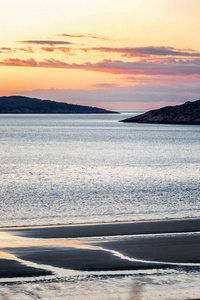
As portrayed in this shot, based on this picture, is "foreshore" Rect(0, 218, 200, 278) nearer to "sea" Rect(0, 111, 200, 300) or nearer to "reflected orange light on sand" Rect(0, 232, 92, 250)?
"reflected orange light on sand" Rect(0, 232, 92, 250)

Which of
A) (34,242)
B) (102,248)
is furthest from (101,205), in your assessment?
(102,248)

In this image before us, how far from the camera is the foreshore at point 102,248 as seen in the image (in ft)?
29.1

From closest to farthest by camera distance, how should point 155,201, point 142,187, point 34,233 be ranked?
point 34,233 → point 155,201 → point 142,187

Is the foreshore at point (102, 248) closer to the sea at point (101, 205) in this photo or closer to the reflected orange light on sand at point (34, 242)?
the reflected orange light on sand at point (34, 242)

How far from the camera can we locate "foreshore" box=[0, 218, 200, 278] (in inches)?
349

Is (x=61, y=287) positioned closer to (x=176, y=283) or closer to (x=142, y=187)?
(x=176, y=283)

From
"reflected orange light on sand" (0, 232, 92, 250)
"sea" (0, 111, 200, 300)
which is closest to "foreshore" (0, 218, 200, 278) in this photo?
"reflected orange light on sand" (0, 232, 92, 250)

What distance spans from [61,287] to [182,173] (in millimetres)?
31156

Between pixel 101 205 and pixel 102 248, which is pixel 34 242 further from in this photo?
pixel 101 205

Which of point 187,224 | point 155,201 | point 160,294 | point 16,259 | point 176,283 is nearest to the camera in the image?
point 160,294

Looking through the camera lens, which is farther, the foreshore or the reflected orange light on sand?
the reflected orange light on sand

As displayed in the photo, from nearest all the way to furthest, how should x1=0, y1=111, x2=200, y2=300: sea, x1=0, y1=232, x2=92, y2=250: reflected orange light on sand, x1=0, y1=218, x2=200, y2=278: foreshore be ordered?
x1=0, y1=111, x2=200, y2=300: sea → x1=0, y1=218, x2=200, y2=278: foreshore → x1=0, y1=232, x2=92, y2=250: reflected orange light on sand

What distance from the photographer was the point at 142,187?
93.2ft

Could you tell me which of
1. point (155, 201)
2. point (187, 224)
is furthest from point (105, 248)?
point (155, 201)
